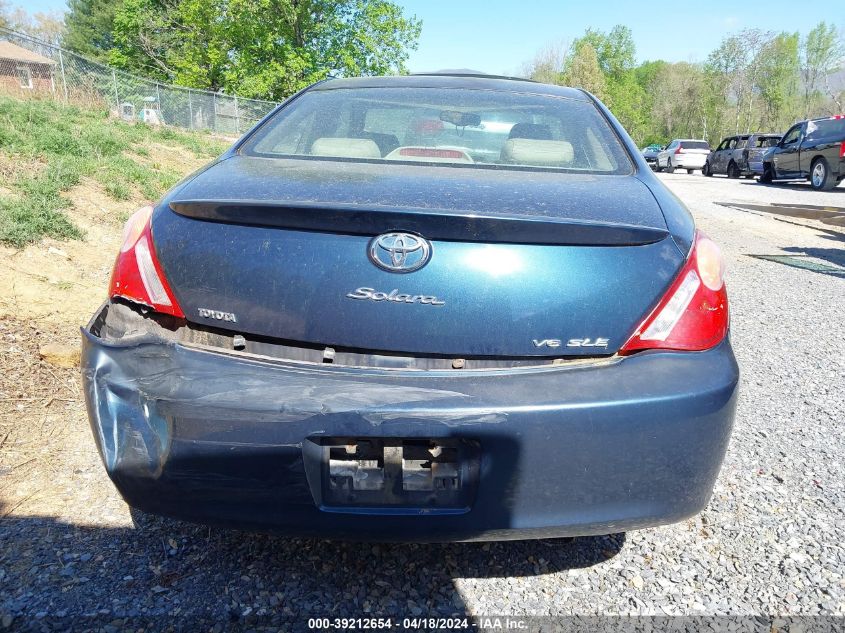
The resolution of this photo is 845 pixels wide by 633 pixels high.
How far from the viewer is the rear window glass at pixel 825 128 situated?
18.0 m

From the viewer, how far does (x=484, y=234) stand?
1661mm

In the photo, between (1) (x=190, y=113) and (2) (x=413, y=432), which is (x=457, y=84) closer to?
(2) (x=413, y=432)

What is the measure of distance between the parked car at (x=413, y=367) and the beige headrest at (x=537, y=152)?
696 millimetres

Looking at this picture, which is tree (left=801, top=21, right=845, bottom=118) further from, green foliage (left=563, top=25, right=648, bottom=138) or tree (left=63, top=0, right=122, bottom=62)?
tree (left=63, top=0, right=122, bottom=62)

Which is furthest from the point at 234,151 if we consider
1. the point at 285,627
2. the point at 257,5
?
the point at 257,5

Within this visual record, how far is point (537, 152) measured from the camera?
2539 millimetres

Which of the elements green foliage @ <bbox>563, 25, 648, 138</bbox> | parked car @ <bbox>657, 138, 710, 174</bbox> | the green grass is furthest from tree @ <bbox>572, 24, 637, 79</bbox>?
the green grass

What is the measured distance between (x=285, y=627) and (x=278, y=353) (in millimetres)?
755

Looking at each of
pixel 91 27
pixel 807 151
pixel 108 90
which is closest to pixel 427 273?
pixel 807 151

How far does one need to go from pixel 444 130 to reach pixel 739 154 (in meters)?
27.1

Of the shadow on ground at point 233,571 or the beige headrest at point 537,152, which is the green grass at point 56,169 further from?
the beige headrest at point 537,152

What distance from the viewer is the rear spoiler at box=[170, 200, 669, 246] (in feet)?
5.47

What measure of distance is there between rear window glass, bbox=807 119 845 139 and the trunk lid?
19.6 m

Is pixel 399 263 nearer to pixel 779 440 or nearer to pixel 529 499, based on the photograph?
pixel 529 499
